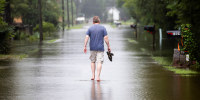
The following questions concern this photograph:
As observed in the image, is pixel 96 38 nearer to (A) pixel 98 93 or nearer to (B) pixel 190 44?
(A) pixel 98 93

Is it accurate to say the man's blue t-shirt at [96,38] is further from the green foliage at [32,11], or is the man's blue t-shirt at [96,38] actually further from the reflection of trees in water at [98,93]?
the green foliage at [32,11]

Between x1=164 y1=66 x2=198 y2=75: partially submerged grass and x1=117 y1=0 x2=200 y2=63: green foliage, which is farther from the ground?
x1=117 y1=0 x2=200 y2=63: green foliage

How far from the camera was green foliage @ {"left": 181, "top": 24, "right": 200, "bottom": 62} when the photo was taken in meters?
15.4

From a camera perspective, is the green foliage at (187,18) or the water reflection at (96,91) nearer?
the green foliage at (187,18)

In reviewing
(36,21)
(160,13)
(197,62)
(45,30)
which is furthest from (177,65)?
(36,21)

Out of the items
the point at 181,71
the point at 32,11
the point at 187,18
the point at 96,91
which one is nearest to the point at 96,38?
the point at 96,91

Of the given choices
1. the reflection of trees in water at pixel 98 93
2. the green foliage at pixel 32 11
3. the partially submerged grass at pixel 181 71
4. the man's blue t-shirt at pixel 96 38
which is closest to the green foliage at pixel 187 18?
the partially submerged grass at pixel 181 71

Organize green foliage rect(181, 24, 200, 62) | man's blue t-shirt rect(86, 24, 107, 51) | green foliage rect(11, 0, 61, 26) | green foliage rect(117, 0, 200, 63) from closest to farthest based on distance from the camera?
green foliage rect(117, 0, 200, 63)
man's blue t-shirt rect(86, 24, 107, 51)
green foliage rect(181, 24, 200, 62)
green foliage rect(11, 0, 61, 26)

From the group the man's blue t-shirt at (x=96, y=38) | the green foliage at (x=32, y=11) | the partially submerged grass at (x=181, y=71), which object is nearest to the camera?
the man's blue t-shirt at (x=96, y=38)

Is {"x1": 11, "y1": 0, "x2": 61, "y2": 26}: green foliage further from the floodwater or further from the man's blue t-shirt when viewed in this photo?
the man's blue t-shirt

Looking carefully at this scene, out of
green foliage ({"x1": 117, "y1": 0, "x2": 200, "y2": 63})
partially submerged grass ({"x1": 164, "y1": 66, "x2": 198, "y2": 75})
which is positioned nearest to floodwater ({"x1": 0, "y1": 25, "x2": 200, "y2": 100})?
partially submerged grass ({"x1": 164, "y1": 66, "x2": 198, "y2": 75})

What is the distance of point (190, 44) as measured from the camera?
15680 millimetres

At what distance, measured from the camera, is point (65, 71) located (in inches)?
593

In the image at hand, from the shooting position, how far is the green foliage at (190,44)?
50.5 ft
